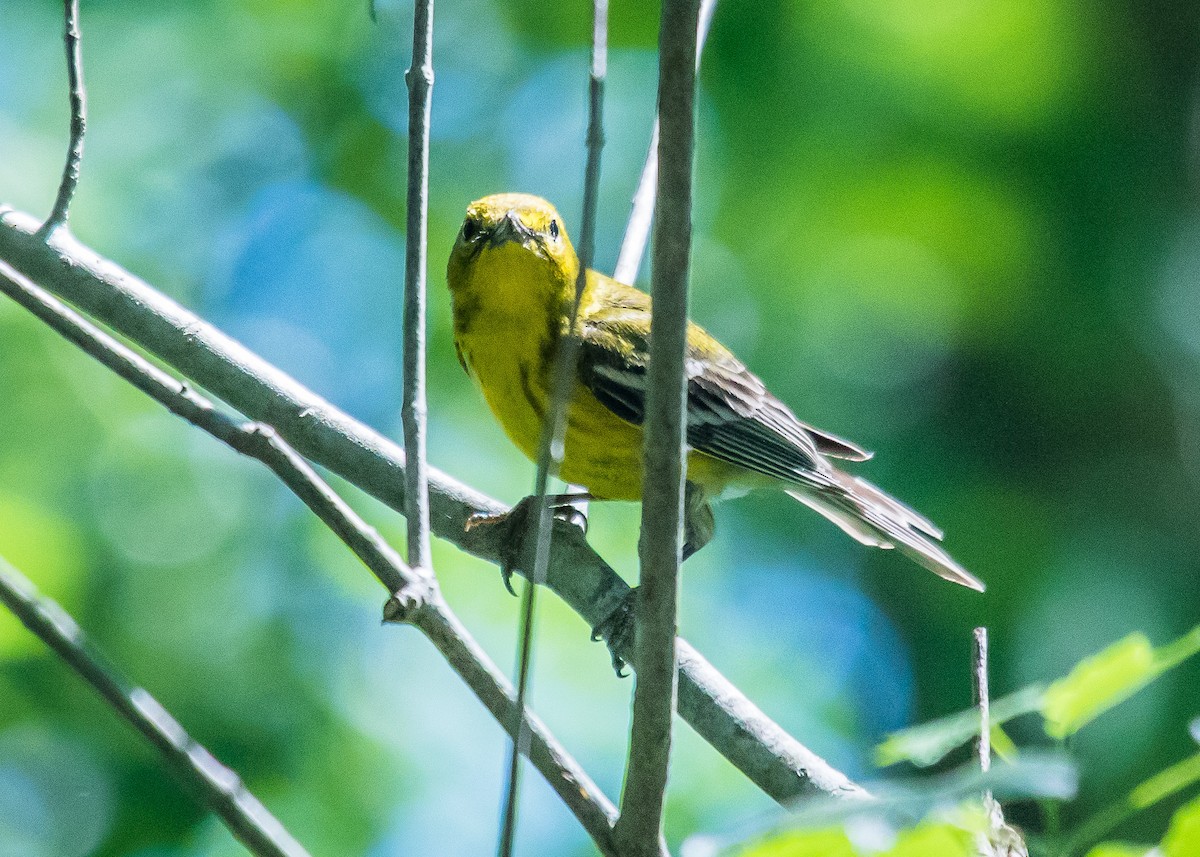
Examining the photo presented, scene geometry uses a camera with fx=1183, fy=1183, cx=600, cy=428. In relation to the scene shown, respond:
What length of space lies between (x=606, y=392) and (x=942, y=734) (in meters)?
3.45

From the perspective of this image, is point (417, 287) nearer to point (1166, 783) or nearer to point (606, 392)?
point (1166, 783)

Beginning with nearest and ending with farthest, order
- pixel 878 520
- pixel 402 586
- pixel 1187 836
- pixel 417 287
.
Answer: pixel 1187 836 < pixel 402 586 < pixel 417 287 < pixel 878 520

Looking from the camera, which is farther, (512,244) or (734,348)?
(734,348)

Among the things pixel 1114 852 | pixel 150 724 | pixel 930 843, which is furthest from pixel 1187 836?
pixel 150 724

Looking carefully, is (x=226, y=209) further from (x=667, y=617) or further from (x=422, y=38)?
(x=667, y=617)

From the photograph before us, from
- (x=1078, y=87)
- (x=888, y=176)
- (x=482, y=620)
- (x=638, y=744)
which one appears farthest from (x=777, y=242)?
(x=638, y=744)

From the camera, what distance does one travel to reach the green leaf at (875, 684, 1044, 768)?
1416 mm

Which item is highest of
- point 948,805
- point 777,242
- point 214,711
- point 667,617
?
point 948,805

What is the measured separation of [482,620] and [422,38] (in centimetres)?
619

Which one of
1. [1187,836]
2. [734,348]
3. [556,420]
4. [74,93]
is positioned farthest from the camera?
[734,348]

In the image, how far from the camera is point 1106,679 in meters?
1.40

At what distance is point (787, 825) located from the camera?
110cm

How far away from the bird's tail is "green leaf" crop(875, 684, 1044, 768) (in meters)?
3.72

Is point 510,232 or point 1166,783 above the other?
point 1166,783
